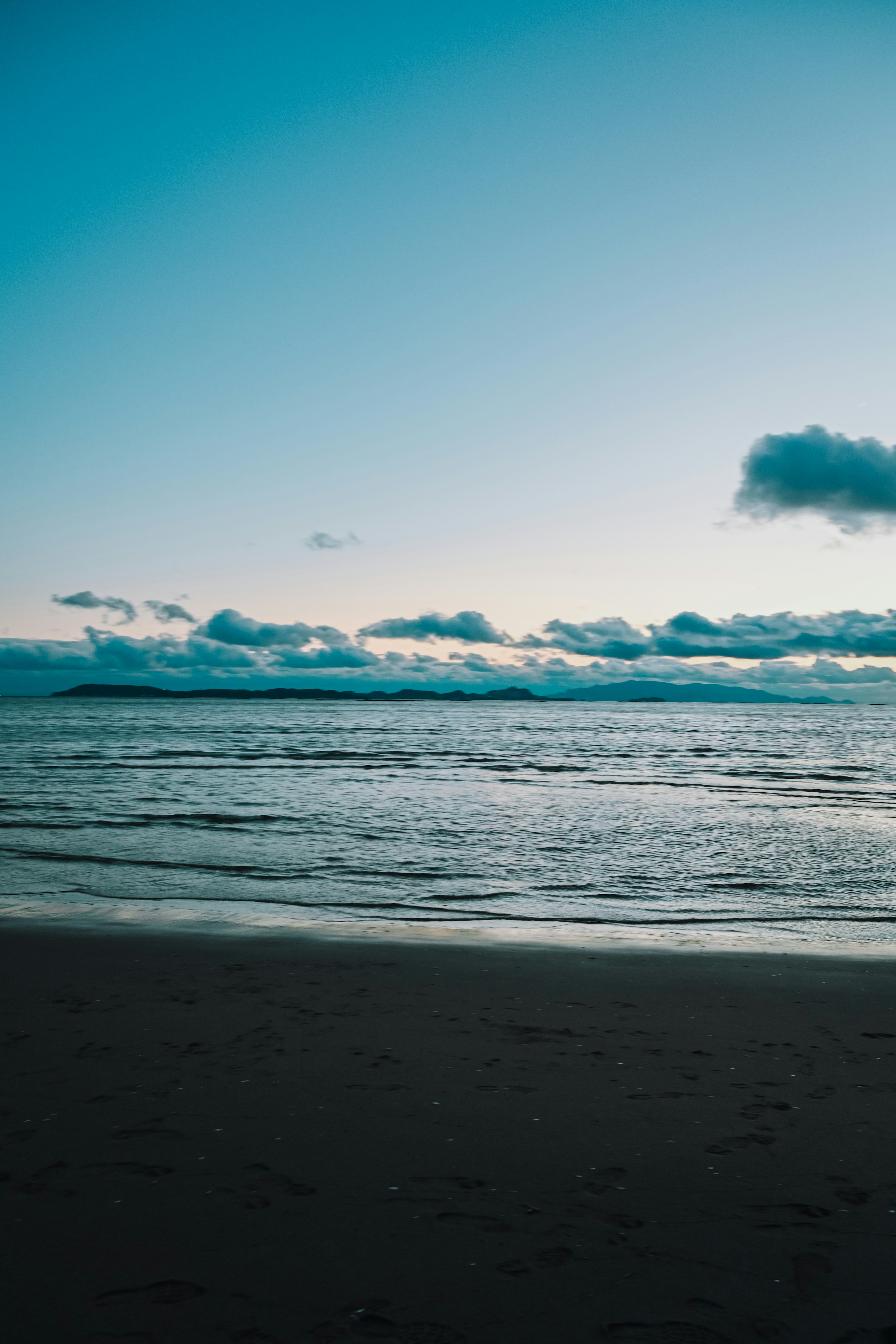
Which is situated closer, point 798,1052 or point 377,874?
point 798,1052

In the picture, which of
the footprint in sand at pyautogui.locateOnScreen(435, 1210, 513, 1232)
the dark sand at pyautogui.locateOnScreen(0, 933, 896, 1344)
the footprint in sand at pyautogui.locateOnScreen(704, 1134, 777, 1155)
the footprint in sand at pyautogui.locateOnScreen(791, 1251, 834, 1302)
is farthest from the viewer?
the footprint in sand at pyautogui.locateOnScreen(704, 1134, 777, 1155)

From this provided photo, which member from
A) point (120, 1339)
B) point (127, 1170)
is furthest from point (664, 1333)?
point (127, 1170)

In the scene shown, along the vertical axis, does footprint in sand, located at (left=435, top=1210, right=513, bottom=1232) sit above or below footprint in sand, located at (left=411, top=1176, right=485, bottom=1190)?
above

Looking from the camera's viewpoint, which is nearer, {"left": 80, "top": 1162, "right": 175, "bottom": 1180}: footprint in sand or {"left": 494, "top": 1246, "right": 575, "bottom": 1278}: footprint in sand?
{"left": 494, "top": 1246, "right": 575, "bottom": 1278}: footprint in sand

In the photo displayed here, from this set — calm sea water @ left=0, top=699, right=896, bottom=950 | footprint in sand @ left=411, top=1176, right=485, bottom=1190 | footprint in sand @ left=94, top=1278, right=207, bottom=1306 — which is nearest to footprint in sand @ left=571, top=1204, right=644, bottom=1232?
footprint in sand @ left=411, top=1176, right=485, bottom=1190

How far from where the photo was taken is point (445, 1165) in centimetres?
371

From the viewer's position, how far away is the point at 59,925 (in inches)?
344

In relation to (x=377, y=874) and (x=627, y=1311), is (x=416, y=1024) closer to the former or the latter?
(x=627, y=1311)

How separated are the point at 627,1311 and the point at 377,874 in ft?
32.1

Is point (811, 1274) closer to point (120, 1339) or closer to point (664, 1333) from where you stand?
point (664, 1333)

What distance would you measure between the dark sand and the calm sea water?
3.73 metres

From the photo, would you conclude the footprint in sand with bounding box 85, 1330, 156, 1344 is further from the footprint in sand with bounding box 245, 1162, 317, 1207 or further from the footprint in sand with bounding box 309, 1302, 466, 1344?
the footprint in sand with bounding box 245, 1162, 317, 1207

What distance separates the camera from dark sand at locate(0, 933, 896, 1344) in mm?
2770

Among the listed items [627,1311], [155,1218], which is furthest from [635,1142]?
[155,1218]
